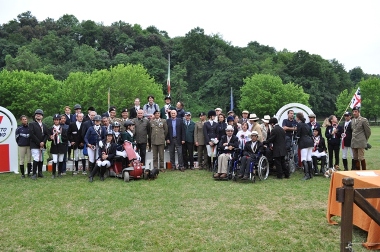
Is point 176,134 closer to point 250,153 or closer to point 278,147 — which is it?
point 250,153

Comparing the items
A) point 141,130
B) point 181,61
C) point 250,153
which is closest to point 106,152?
point 141,130

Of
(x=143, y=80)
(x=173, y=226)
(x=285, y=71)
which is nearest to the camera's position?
(x=173, y=226)

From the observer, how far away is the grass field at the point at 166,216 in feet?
16.3

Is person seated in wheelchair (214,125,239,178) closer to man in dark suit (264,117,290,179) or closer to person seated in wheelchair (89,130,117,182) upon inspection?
man in dark suit (264,117,290,179)

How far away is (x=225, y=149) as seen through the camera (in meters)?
9.70

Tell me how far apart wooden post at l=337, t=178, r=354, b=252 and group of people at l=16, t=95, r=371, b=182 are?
531 centimetres

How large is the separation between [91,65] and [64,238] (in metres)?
64.8

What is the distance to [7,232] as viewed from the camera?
541 cm

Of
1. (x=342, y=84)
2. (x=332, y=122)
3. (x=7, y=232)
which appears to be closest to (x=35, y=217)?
(x=7, y=232)

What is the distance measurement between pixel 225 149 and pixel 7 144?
6.59 meters

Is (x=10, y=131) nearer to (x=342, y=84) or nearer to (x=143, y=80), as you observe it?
(x=143, y=80)

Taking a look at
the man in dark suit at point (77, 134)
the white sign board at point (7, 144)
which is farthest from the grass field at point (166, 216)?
the white sign board at point (7, 144)

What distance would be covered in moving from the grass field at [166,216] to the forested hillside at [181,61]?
36.0 m

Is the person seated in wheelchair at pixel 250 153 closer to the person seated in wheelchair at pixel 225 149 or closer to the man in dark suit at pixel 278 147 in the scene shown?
the person seated in wheelchair at pixel 225 149
